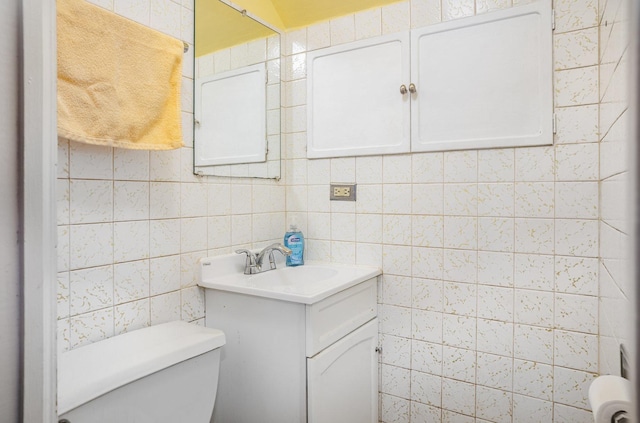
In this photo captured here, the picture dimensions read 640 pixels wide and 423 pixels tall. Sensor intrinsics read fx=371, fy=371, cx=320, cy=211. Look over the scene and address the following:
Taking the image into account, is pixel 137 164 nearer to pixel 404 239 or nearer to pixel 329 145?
pixel 329 145

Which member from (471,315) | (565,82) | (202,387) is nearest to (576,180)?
(565,82)

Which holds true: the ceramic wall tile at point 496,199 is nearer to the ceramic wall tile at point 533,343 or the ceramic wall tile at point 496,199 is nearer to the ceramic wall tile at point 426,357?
the ceramic wall tile at point 533,343

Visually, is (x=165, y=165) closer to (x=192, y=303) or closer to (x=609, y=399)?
(x=192, y=303)

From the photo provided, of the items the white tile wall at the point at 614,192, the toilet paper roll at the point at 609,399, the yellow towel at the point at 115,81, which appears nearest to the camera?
the toilet paper roll at the point at 609,399

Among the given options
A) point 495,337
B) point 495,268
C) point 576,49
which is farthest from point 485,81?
point 495,337

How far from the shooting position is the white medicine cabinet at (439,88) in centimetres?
134

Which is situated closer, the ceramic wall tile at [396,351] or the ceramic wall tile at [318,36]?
the ceramic wall tile at [396,351]

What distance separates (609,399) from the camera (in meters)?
0.50

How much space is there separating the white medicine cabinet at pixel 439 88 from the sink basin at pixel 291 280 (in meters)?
0.53

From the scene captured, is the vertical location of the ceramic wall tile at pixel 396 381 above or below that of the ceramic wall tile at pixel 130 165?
below

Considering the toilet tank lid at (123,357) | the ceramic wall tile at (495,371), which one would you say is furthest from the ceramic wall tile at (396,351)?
the toilet tank lid at (123,357)

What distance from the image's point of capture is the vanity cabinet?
124 centimetres

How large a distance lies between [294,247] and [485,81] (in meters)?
1.05

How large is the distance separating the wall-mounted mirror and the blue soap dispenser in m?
0.31
